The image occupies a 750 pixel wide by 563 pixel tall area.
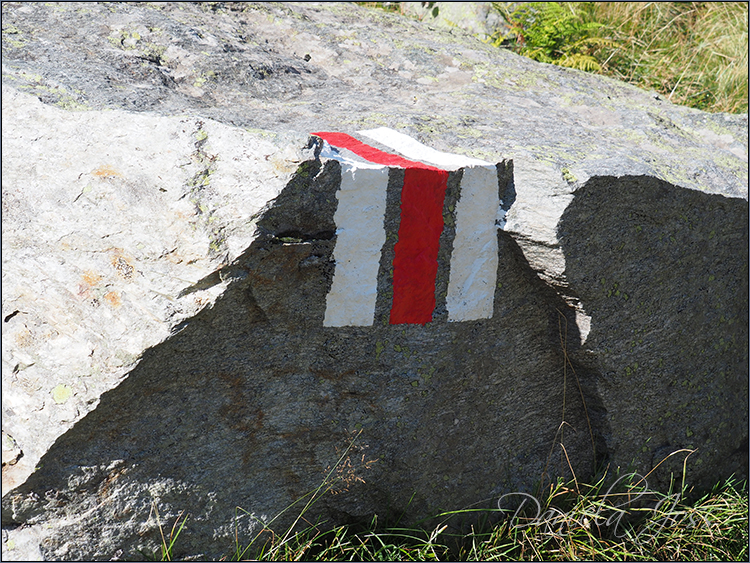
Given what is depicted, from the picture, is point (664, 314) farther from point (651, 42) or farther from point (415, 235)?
point (651, 42)

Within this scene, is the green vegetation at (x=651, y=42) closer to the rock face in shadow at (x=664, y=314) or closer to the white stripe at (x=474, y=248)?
the rock face in shadow at (x=664, y=314)

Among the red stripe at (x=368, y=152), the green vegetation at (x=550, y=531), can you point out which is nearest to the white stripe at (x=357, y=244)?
the red stripe at (x=368, y=152)

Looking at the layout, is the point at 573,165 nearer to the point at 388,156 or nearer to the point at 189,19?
the point at 388,156

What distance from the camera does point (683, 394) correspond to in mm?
3447

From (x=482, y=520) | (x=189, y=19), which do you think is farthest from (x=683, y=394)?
(x=189, y=19)

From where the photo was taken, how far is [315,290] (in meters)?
2.59

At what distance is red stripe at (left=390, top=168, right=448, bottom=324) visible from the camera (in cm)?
263

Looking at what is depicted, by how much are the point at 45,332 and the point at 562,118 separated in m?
2.86

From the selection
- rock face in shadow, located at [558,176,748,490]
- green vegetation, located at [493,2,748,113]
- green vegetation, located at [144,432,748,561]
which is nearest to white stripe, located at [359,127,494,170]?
rock face in shadow, located at [558,176,748,490]

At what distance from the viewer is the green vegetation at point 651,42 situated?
623cm

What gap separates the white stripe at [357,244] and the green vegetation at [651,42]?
427cm

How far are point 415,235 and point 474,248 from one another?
12.6 inches

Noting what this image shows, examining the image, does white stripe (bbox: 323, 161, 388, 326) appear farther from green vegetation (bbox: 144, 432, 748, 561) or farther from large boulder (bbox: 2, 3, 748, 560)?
green vegetation (bbox: 144, 432, 748, 561)

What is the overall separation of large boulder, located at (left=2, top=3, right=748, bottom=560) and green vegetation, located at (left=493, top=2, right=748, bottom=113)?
2555mm
